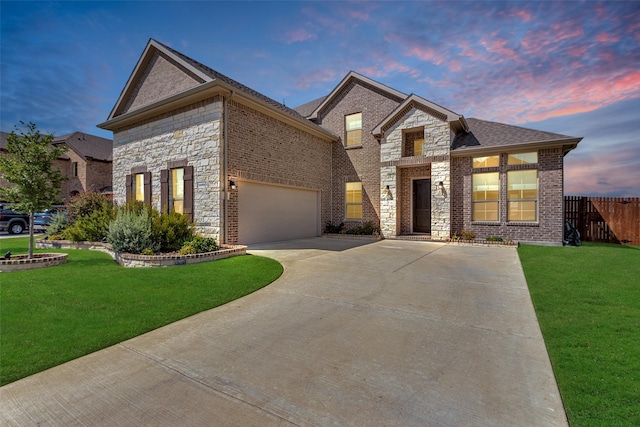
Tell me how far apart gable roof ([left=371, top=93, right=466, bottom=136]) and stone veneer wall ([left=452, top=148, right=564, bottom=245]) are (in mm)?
1652

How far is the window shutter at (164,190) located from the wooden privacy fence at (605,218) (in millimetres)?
16942

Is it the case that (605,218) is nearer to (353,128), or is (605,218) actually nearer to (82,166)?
(353,128)

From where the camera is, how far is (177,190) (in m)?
10.9

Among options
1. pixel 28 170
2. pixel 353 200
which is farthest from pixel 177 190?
pixel 353 200

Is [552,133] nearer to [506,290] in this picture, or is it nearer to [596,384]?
[506,290]

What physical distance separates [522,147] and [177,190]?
13191mm

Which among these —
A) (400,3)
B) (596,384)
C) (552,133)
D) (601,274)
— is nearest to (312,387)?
(596,384)

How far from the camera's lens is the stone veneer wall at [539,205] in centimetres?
1075

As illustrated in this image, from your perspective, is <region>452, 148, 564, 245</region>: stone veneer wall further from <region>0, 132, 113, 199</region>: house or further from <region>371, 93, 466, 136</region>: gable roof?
<region>0, 132, 113, 199</region>: house

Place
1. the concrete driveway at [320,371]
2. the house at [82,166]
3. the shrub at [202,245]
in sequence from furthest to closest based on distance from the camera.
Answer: the house at [82,166], the shrub at [202,245], the concrete driveway at [320,371]

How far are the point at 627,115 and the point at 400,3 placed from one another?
8511 mm

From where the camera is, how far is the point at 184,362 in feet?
9.41

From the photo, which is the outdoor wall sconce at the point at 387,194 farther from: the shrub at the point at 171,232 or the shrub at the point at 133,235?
the shrub at the point at 133,235

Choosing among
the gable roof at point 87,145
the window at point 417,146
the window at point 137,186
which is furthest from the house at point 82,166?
the window at point 417,146
